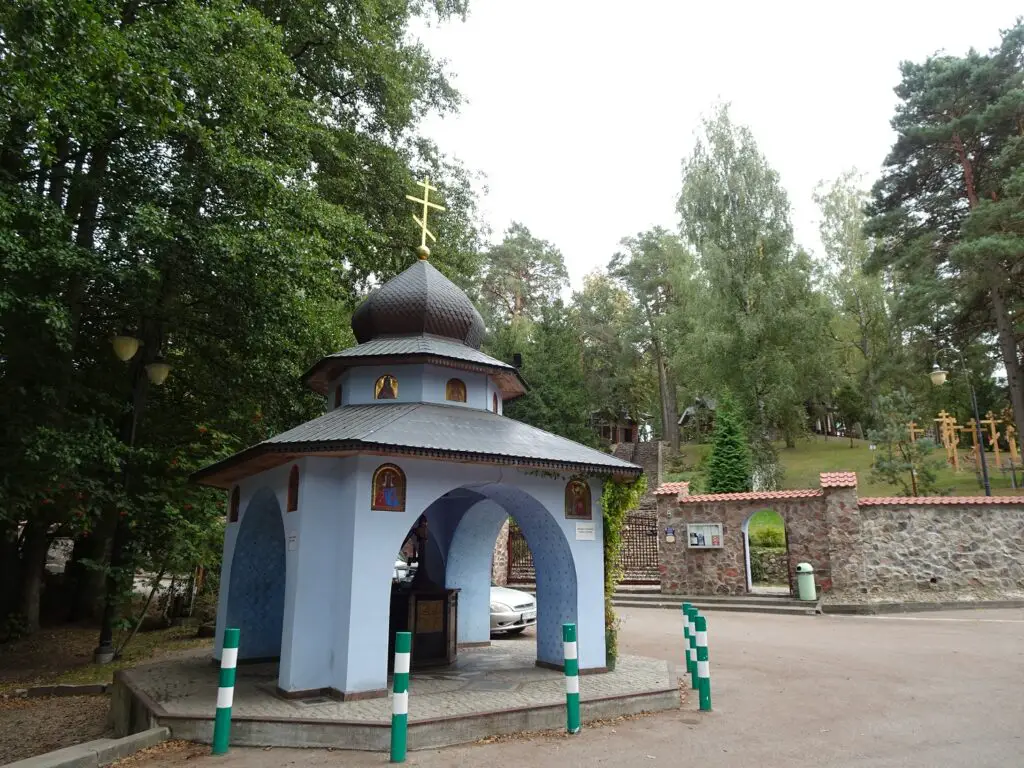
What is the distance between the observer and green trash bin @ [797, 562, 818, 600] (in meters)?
16.3

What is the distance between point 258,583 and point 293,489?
277 centimetres

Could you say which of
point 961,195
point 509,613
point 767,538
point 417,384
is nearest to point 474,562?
point 509,613

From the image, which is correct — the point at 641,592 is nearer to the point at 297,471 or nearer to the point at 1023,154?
the point at 297,471

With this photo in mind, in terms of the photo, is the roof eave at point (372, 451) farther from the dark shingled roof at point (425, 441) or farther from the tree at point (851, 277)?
the tree at point (851, 277)

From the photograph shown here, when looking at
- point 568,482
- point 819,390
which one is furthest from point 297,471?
point 819,390

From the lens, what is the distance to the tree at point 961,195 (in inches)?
791

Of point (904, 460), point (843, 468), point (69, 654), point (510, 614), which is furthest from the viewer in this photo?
point (843, 468)

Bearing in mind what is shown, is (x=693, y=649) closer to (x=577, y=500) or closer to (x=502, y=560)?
(x=577, y=500)

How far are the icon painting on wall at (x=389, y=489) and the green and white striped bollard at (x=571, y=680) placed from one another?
2.31 m

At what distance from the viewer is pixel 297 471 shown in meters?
7.50

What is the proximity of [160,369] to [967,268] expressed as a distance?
2273 centimetres

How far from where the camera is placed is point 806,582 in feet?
53.7

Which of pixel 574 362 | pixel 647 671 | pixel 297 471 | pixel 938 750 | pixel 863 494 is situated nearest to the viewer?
pixel 938 750

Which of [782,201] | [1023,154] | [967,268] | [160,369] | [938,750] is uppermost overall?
[782,201]
